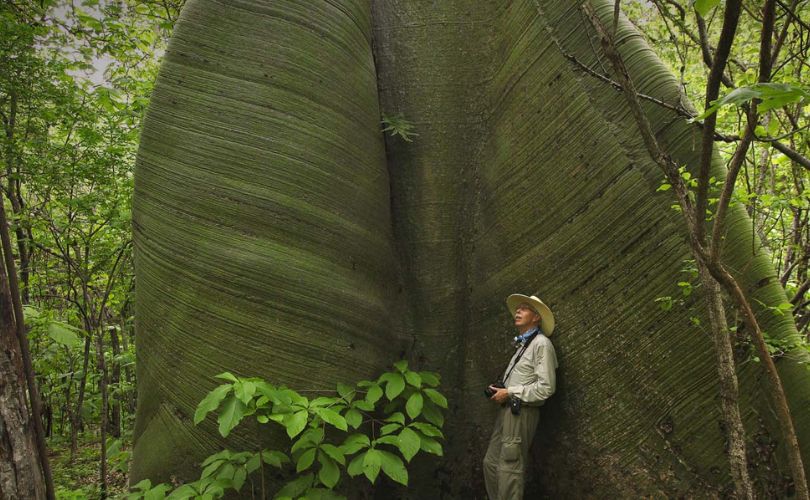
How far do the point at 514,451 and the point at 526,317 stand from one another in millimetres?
762

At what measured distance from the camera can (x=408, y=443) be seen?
2.55m

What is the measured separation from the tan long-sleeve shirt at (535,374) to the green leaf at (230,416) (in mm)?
1520

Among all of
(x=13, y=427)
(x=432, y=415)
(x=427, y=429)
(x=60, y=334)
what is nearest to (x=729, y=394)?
(x=427, y=429)

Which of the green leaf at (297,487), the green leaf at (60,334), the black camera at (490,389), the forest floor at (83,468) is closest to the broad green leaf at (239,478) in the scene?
the green leaf at (297,487)

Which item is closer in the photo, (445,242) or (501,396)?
(501,396)

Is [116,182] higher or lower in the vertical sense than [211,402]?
higher

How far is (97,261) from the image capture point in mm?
Result: 5637

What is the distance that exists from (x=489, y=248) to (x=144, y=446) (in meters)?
2.47

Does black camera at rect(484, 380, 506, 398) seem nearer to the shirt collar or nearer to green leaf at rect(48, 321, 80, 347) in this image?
the shirt collar

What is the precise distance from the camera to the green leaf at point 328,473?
2.51 metres

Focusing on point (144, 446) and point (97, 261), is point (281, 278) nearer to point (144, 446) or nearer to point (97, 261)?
point (144, 446)

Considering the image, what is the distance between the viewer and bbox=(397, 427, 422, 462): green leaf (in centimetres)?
252

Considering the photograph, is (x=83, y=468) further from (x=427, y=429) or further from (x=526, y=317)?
(x=526, y=317)

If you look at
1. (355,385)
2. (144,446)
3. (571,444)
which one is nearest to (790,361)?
(571,444)
